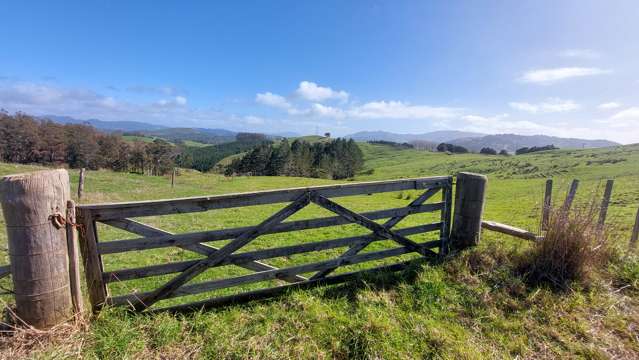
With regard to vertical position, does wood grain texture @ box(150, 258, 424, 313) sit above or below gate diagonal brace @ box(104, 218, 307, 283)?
below

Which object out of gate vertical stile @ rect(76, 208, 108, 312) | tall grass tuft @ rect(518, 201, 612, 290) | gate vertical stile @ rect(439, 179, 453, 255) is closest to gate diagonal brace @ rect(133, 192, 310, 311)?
gate vertical stile @ rect(76, 208, 108, 312)

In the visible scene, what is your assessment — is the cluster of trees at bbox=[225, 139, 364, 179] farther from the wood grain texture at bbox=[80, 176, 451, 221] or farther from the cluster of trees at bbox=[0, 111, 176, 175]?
the wood grain texture at bbox=[80, 176, 451, 221]

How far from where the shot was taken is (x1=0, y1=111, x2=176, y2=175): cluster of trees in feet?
189

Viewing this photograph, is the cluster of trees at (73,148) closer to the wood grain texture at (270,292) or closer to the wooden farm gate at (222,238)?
the wooden farm gate at (222,238)

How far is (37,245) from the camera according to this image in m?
2.94

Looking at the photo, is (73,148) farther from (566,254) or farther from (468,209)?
(566,254)

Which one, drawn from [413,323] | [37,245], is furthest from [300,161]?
[37,245]

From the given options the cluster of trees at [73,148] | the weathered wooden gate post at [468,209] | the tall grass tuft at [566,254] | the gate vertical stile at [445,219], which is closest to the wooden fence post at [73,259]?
the gate vertical stile at [445,219]

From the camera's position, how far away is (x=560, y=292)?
445cm

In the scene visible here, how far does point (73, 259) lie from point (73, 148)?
8183 centimetres

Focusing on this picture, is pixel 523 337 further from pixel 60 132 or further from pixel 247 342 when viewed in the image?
pixel 60 132

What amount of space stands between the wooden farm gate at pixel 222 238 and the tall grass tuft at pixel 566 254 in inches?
67.3

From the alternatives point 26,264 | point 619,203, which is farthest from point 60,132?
point 619,203

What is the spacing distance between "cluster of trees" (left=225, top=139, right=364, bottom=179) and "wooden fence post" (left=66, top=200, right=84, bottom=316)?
71.8m
